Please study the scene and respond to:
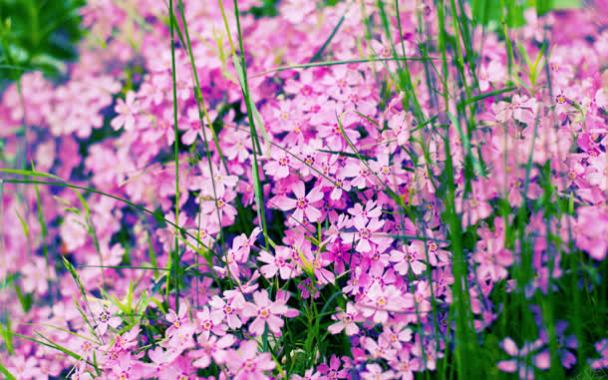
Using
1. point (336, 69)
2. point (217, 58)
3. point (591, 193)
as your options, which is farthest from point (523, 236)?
point (217, 58)

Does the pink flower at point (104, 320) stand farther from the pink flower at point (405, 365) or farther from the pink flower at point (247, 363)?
the pink flower at point (405, 365)

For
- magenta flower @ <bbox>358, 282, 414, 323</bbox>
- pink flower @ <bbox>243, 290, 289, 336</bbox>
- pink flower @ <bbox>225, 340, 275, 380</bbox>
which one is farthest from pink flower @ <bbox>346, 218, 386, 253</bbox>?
pink flower @ <bbox>225, 340, 275, 380</bbox>

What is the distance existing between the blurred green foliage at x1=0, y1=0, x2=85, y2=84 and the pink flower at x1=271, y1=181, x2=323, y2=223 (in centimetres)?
187

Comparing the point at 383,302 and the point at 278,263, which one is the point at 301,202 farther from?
the point at 383,302

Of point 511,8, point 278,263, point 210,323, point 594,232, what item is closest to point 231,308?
point 210,323

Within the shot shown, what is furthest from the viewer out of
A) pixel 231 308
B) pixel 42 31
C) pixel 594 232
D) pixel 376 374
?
pixel 42 31

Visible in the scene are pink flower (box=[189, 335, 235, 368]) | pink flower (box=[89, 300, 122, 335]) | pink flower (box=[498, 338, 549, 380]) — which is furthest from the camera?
pink flower (box=[89, 300, 122, 335])

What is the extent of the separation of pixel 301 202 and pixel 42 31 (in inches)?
79.6

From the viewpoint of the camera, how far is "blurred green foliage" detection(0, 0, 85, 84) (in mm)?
2867

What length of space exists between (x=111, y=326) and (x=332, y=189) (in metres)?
0.72

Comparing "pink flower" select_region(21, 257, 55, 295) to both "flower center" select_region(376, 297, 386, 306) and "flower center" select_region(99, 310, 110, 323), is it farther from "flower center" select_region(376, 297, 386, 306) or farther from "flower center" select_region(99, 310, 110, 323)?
"flower center" select_region(376, 297, 386, 306)

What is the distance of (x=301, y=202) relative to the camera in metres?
1.55

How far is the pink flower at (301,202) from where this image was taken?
1518mm

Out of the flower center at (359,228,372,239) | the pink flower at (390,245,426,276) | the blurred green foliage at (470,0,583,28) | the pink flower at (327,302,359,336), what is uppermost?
the blurred green foliage at (470,0,583,28)
